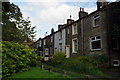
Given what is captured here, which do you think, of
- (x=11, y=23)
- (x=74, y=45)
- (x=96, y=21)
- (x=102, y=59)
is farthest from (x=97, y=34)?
(x=11, y=23)

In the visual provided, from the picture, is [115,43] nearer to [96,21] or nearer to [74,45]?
[96,21]

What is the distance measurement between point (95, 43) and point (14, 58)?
1101cm

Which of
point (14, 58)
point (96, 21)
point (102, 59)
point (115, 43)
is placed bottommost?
point (102, 59)

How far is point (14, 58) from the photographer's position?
941 cm

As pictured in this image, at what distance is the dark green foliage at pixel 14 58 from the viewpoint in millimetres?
8729

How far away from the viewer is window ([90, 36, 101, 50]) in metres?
16.2

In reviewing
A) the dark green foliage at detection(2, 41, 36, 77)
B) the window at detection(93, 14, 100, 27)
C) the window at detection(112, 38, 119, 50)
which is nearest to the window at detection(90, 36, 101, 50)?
the window at detection(112, 38, 119, 50)

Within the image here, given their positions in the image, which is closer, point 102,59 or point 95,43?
point 102,59

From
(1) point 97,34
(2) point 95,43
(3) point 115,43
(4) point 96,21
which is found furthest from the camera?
(4) point 96,21

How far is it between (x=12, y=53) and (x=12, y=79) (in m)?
2.10

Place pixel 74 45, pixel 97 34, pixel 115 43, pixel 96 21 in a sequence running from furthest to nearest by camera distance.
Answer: pixel 74 45 < pixel 96 21 < pixel 97 34 < pixel 115 43

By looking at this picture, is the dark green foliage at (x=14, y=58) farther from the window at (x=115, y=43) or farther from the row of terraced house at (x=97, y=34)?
the window at (x=115, y=43)

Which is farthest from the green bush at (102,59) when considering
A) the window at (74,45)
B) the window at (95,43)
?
the window at (74,45)

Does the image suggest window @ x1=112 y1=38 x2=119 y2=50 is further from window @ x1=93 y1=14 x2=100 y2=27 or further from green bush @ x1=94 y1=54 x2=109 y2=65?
window @ x1=93 y1=14 x2=100 y2=27
